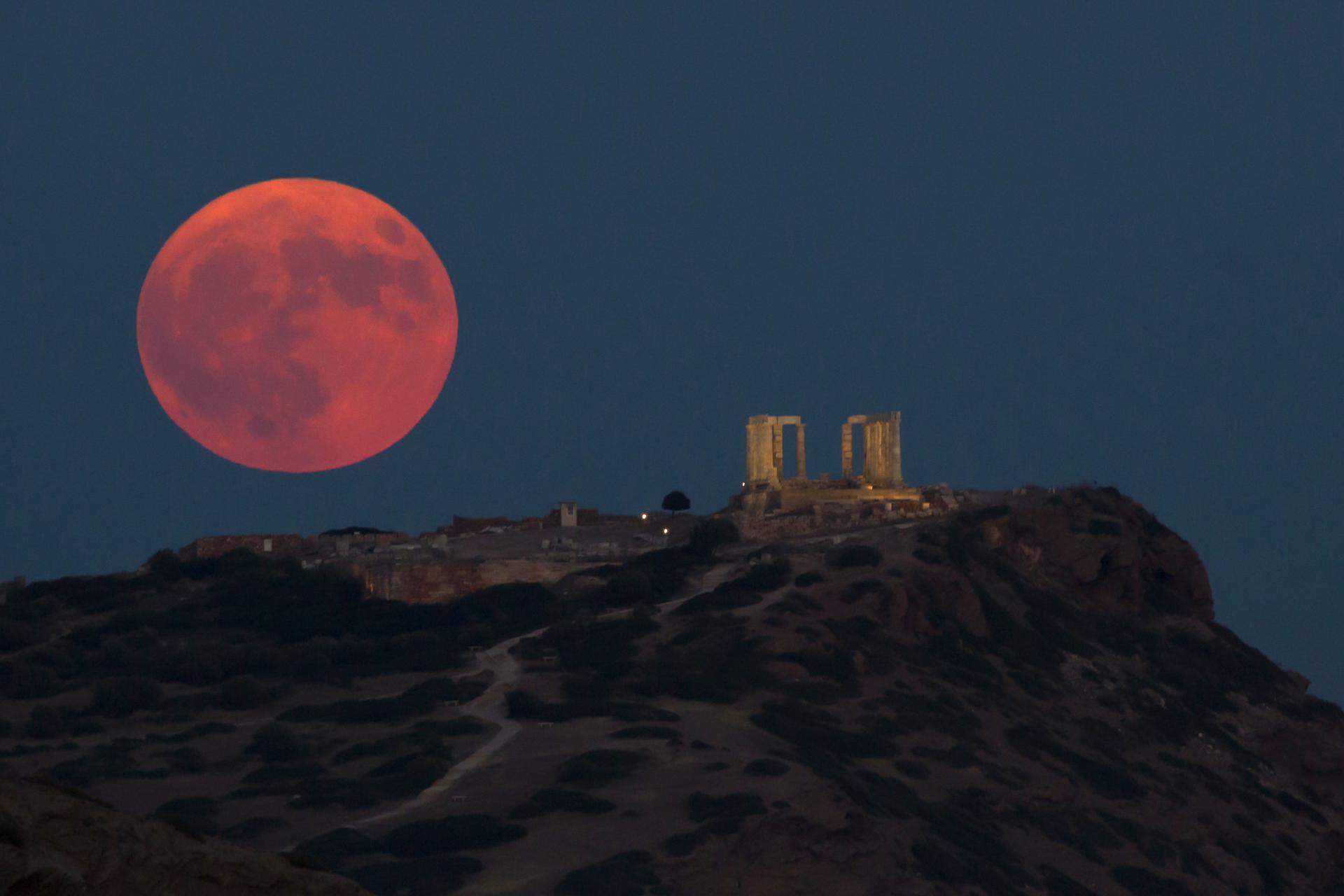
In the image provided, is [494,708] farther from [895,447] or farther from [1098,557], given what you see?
[895,447]

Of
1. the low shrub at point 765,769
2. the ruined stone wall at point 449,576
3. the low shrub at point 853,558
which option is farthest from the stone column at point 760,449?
the low shrub at point 765,769

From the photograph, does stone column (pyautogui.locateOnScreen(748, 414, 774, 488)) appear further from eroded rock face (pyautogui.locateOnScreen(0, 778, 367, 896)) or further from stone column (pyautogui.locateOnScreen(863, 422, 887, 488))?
eroded rock face (pyautogui.locateOnScreen(0, 778, 367, 896))

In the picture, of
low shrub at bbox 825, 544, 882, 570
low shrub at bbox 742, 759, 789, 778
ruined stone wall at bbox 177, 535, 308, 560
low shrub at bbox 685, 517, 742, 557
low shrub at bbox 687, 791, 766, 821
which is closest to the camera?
low shrub at bbox 687, 791, 766, 821

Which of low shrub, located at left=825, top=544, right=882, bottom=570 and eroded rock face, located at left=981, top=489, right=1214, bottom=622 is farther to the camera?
eroded rock face, located at left=981, top=489, right=1214, bottom=622

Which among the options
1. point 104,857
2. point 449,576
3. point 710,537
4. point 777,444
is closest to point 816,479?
point 777,444

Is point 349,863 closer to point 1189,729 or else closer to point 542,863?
point 542,863

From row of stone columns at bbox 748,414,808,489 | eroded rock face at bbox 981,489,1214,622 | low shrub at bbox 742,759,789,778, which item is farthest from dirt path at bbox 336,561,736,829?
row of stone columns at bbox 748,414,808,489
